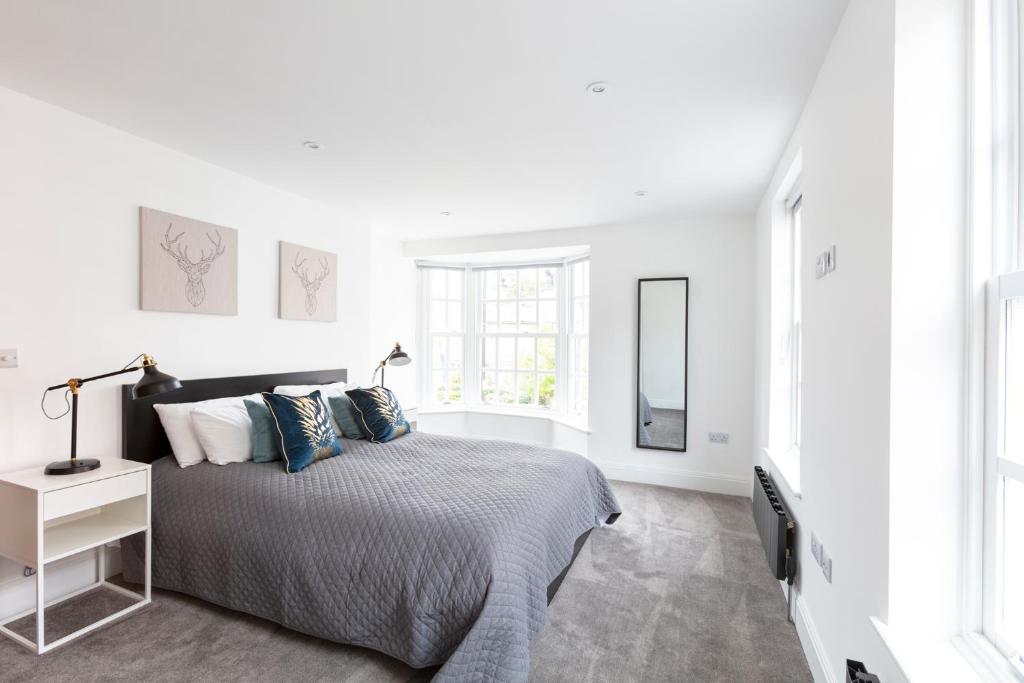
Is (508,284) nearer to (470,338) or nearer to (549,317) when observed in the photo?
(549,317)

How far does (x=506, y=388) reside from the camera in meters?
5.87

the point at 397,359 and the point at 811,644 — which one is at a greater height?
the point at 397,359

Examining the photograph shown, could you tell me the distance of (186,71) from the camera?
2059 mm

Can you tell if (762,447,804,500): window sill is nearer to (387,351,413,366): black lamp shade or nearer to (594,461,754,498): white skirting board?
(594,461,754,498): white skirting board

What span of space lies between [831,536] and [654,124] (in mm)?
2010

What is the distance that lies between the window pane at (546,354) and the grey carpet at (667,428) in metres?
1.43

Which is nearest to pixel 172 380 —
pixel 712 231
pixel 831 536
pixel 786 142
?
pixel 831 536

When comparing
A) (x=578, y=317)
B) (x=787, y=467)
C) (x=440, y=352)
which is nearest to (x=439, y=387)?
(x=440, y=352)

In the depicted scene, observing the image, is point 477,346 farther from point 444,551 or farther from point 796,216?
point 444,551

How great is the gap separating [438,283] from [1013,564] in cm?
535

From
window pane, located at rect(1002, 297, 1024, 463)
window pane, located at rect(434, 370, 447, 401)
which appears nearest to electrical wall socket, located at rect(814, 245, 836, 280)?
window pane, located at rect(1002, 297, 1024, 463)

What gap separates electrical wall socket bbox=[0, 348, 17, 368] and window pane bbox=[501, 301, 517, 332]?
420 cm

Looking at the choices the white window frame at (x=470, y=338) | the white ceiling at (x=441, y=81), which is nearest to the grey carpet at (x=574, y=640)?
the white ceiling at (x=441, y=81)

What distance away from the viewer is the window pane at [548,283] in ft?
18.4
